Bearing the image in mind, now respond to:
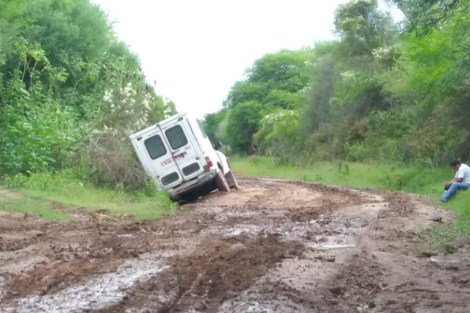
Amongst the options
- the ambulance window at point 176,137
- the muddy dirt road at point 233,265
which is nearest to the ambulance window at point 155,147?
the ambulance window at point 176,137

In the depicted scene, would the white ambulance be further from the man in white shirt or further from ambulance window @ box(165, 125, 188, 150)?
the man in white shirt

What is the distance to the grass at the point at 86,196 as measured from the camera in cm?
1814

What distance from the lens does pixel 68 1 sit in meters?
32.8

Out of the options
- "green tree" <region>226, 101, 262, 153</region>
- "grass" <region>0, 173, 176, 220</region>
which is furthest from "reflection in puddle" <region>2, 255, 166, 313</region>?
"green tree" <region>226, 101, 262, 153</region>

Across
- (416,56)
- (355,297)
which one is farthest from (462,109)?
(355,297)

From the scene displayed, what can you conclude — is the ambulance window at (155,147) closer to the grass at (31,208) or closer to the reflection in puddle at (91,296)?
the grass at (31,208)

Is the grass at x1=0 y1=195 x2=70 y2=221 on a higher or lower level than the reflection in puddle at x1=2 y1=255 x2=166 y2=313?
higher

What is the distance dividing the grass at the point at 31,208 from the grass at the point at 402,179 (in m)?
7.92

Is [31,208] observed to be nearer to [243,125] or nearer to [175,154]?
[175,154]

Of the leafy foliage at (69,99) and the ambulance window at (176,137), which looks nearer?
the ambulance window at (176,137)

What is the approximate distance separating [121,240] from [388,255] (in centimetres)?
436

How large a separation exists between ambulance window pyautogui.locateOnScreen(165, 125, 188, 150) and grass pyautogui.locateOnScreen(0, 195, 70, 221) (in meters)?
5.07

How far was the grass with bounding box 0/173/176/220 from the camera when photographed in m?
18.1

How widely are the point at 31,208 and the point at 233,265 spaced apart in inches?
338
